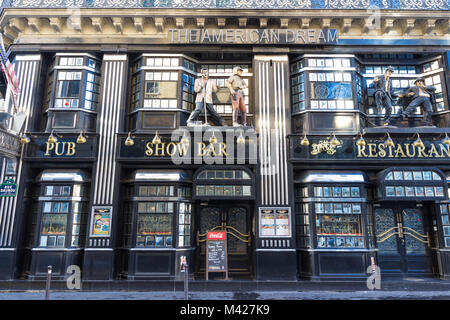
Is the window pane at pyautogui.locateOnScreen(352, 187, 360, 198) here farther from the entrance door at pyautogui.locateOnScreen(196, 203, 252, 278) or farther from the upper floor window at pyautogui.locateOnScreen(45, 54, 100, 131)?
the upper floor window at pyautogui.locateOnScreen(45, 54, 100, 131)

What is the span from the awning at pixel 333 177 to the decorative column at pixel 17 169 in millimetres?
10792

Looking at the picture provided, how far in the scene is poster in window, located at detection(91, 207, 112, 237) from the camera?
11.0 metres

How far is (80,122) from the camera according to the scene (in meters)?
11.9

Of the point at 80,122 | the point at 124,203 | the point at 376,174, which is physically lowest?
the point at 124,203

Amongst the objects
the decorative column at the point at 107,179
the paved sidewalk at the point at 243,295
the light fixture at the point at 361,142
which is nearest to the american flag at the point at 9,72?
the decorative column at the point at 107,179

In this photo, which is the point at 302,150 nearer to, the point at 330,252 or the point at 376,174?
the point at 376,174

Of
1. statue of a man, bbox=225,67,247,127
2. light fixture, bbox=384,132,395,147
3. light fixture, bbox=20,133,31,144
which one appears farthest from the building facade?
statue of a man, bbox=225,67,247,127

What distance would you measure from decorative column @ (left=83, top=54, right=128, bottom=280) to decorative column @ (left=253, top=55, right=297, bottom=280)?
18.1ft

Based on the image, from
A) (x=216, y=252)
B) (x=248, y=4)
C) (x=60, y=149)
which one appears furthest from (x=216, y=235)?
(x=248, y=4)

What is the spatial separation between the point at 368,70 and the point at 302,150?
17.4 ft

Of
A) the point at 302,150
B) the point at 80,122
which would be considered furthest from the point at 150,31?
the point at 302,150

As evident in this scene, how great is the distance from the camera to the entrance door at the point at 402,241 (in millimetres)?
11734

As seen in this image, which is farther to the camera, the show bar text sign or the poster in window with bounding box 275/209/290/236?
the show bar text sign

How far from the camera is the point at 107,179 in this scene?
11445 mm
